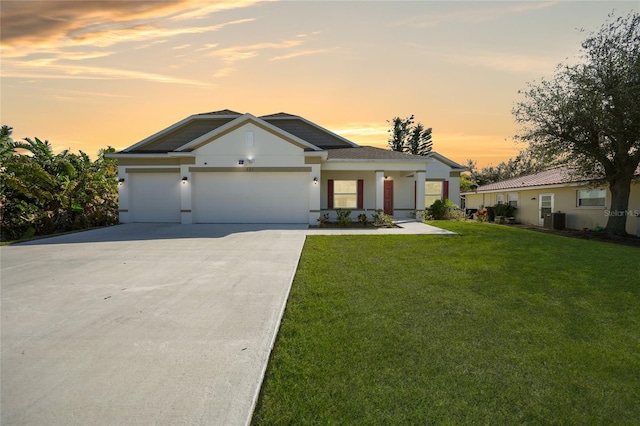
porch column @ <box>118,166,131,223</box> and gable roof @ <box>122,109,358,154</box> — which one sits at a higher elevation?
gable roof @ <box>122,109,358,154</box>

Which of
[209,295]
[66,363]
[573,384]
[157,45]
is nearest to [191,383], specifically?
[66,363]

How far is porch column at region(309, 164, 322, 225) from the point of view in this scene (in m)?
15.7

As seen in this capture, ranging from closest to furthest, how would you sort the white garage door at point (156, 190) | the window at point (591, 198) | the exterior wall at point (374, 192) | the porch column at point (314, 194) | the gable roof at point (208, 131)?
the porch column at point (314, 194), the window at point (591, 198), the white garage door at point (156, 190), the gable roof at point (208, 131), the exterior wall at point (374, 192)

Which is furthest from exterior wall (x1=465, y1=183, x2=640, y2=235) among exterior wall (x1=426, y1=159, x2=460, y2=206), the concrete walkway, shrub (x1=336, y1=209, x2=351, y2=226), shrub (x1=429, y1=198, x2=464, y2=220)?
the concrete walkway

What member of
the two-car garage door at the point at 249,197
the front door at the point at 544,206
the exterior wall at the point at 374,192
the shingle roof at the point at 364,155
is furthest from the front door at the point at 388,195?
the front door at the point at 544,206

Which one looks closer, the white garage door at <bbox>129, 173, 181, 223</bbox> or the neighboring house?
the neighboring house

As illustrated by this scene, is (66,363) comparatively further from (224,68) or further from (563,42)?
(563,42)

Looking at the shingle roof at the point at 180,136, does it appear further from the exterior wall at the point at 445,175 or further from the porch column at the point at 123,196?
the exterior wall at the point at 445,175

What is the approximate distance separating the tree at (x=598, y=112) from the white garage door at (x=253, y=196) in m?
Result: 10.7

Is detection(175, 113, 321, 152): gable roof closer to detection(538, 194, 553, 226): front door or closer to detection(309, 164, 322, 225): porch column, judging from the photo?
detection(309, 164, 322, 225): porch column

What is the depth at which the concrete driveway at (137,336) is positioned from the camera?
2699 millimetres

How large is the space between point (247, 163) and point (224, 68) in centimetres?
407

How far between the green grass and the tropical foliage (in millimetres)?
12669

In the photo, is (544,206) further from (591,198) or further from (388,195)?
(388,195)
